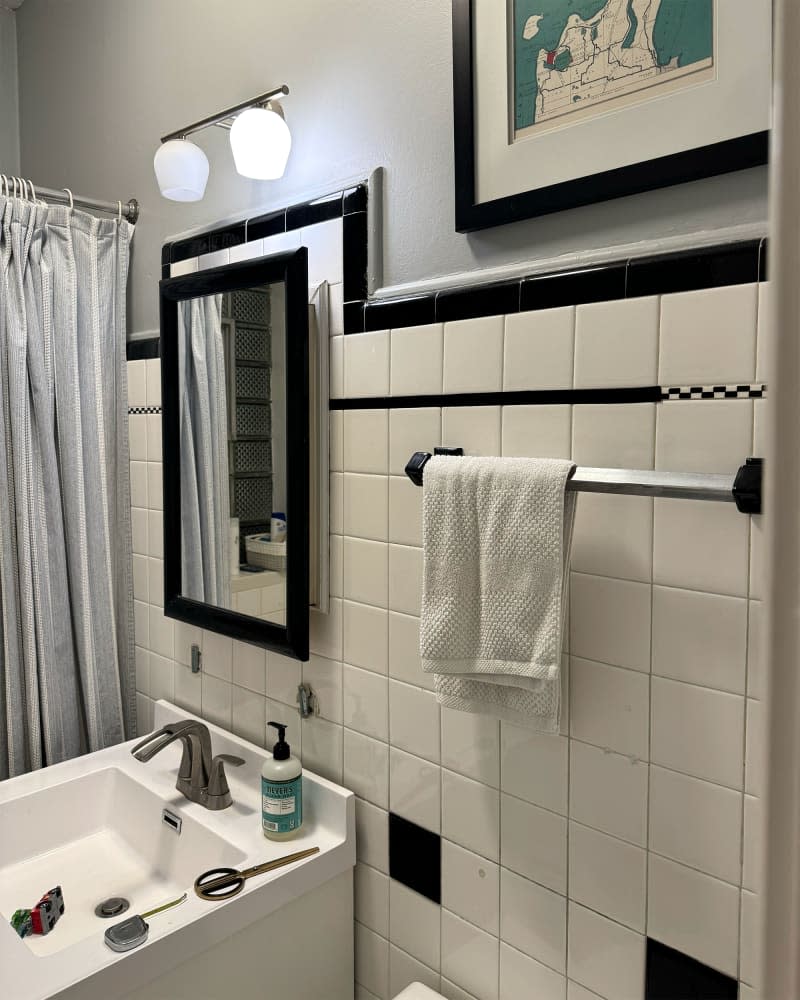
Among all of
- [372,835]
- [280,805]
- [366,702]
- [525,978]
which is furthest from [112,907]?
[525,978]

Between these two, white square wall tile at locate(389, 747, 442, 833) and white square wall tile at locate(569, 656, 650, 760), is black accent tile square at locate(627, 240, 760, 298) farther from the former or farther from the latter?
white square wall tile at locate(389, 747, 442, 833)

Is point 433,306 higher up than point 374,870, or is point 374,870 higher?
point 433,306

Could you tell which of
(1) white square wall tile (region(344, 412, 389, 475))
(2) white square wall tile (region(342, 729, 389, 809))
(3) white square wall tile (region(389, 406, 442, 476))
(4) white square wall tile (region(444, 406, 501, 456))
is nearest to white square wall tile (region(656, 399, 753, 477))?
(4) white square wall tile (region(444, 406, 501, 456))

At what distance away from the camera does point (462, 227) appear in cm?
106

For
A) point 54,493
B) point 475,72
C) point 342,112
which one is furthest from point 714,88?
point 54,493

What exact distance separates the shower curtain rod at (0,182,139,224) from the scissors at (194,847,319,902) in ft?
4.67

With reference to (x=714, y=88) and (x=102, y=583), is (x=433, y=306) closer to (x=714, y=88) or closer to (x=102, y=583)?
(x=714, y=88)

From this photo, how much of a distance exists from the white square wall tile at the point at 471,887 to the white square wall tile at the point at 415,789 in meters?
0.05

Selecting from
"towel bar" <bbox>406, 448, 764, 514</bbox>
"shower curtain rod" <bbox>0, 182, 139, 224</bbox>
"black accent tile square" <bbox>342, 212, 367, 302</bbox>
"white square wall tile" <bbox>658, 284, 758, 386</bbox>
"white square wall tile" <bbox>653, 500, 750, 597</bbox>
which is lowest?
"white square wall tile" <bbox>653, 500, 750, 597</bbox>

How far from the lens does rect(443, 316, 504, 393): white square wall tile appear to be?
1.02 m

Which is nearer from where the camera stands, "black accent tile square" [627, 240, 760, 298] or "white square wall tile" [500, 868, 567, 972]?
"black accent tile square" [627, 240, 760, 298]

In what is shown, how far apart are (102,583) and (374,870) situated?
36.0 inches

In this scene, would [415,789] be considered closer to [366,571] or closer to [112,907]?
[366,571]

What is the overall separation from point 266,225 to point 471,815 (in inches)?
43.0
